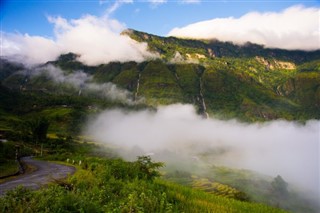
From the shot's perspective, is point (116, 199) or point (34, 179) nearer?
point (116, 199)

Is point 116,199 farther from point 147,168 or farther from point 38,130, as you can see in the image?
point 38,130

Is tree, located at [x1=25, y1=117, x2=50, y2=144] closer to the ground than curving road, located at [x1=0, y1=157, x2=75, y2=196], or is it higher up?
higher up

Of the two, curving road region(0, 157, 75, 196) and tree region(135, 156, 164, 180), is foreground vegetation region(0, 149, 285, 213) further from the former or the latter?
curving road region(0, 157, 75, 196)

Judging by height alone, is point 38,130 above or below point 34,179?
above

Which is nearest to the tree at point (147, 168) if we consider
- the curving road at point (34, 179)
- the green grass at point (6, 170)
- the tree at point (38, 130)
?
the curving road at point (34, 179)

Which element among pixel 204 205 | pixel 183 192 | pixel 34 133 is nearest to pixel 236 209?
pixel 204 205

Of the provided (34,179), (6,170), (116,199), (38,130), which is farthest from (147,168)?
(38,130)

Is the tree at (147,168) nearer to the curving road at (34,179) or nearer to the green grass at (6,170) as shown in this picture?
the curving road at (34,179)

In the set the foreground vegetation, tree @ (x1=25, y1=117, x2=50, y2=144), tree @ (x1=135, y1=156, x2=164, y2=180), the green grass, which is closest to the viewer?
the foreground vegetation

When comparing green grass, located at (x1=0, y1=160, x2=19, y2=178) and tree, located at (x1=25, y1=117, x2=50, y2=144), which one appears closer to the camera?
green grass, located at (x1=0, y1=160, x2=19, y2=178)

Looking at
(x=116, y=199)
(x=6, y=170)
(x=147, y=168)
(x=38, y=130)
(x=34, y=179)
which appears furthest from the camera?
(x=38, y=130)

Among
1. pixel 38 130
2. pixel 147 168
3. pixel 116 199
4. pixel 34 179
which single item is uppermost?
pixel 38 130

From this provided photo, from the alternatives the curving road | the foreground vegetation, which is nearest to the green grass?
the curving road

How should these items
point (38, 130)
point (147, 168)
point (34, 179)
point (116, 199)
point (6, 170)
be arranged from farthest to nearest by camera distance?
point (38, 130) < point (6, 170) < point (34, 179) < point (147, 168) < point (116, 199)
